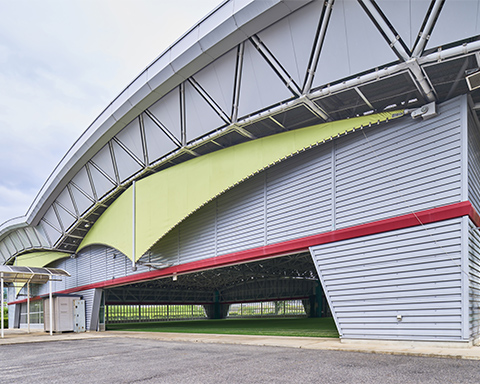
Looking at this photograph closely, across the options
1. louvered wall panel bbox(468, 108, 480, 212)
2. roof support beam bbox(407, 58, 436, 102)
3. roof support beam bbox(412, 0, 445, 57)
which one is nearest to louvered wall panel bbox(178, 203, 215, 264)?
roof support beam bbox(407, 58, 436, 102)

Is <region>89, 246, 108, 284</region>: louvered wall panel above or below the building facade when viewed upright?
below

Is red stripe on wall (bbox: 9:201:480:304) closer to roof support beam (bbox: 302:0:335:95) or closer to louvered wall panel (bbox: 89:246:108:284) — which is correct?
roof support beam (bbox: 302:0:335:95)

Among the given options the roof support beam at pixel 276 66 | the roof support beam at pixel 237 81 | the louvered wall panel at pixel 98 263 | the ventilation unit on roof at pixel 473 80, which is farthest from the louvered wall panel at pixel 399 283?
the louvered wall panel at pixel 98 263

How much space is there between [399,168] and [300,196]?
4.54 metres

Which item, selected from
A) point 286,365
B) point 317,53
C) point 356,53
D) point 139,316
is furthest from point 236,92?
point 139,316

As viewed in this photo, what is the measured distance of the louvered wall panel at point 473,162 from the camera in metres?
13.7

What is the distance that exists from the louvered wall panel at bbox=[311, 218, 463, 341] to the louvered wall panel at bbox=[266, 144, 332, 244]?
151 cm

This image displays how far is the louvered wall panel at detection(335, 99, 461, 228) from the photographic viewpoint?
13.3 meters

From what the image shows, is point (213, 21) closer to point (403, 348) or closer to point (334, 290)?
point (334, 290)

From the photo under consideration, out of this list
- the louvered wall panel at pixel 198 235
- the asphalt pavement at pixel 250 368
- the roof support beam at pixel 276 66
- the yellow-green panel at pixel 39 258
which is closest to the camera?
the asphalt pavement at pixel 250 368

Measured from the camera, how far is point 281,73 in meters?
15.5

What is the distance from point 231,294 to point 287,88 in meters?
46.8

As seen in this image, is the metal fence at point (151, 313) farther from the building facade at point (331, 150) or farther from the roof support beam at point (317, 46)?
the roof support beam at point (317, 46)

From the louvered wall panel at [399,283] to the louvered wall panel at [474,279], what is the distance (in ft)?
1.96
